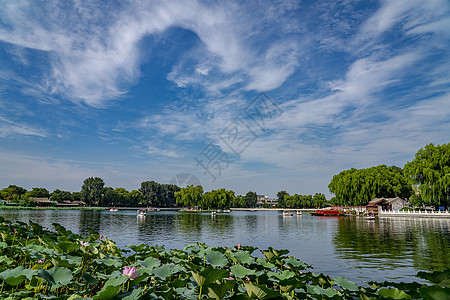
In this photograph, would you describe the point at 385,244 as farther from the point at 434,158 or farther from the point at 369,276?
the point at 434,158

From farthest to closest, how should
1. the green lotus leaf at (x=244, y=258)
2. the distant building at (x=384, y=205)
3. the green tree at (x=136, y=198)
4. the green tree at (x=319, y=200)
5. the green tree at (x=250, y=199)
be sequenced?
the green tree at (x=250, y=199)
the green tree at (x=319, y=200)
the green tree at (x=136, y=198)
the distant building at (x=384, y=205)
the green lotus leaf at (x=244, y=258)

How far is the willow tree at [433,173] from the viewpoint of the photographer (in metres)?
34.5

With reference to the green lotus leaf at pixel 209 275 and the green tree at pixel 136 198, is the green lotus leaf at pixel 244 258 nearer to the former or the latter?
the green lotus leaf at pixel 209 275

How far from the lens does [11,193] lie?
260 ft

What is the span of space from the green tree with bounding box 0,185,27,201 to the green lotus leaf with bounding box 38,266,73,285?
93068mm

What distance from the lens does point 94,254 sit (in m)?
4.53

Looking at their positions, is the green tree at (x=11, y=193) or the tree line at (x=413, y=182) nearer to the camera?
the tree line at (x=413, y=182)

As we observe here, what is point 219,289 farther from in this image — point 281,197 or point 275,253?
point 281,197

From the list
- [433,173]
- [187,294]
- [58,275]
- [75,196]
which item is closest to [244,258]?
[187,294]

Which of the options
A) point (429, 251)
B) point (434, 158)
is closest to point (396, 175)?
point (434, 158)

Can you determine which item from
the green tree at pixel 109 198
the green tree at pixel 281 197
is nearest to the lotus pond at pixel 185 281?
the green tree at pixel 109 198

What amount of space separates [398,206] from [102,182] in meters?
81.3

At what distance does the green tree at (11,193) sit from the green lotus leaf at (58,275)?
9307cm

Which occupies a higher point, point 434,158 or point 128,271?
point 434,158
